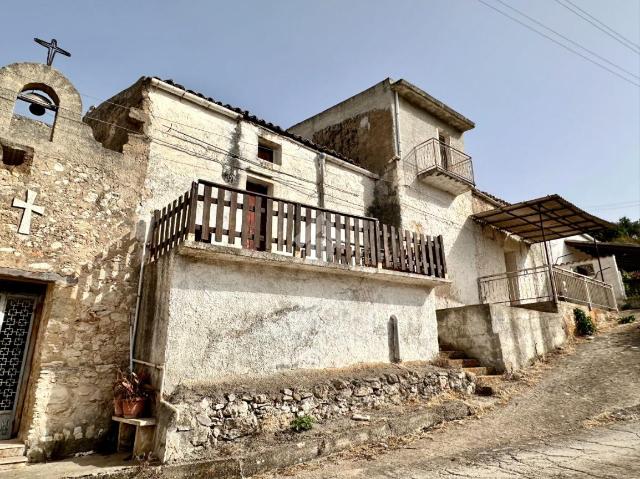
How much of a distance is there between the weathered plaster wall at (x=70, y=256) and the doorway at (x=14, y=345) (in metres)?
0.24

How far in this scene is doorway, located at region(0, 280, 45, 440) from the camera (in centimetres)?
625

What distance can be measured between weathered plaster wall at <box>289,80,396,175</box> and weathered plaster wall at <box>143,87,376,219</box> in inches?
59.6

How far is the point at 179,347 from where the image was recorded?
18.8 feet

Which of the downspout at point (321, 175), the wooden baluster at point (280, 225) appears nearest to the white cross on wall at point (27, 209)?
the wooden baluster at point (280, 225)

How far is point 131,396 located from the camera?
18.7 ft

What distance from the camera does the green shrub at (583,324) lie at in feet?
40.5

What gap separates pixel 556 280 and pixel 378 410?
9496 millimetres

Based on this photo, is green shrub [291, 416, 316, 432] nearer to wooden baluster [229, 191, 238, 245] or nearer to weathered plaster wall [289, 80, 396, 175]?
wooden baluster [229, 191, 238, 245]

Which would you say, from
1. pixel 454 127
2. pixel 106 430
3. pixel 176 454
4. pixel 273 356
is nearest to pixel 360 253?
pixel 273 356

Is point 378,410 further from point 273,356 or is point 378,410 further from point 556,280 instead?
point 556,280

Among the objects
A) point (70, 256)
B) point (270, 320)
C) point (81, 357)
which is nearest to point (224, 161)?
point (70, 256)

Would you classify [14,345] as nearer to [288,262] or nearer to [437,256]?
[288,262]

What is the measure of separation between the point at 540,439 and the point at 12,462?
756 cm

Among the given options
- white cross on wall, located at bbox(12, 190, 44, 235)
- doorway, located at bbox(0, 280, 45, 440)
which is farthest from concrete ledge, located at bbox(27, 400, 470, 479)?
white cross on wall, located at bbox(12, 190, 44, 235)
